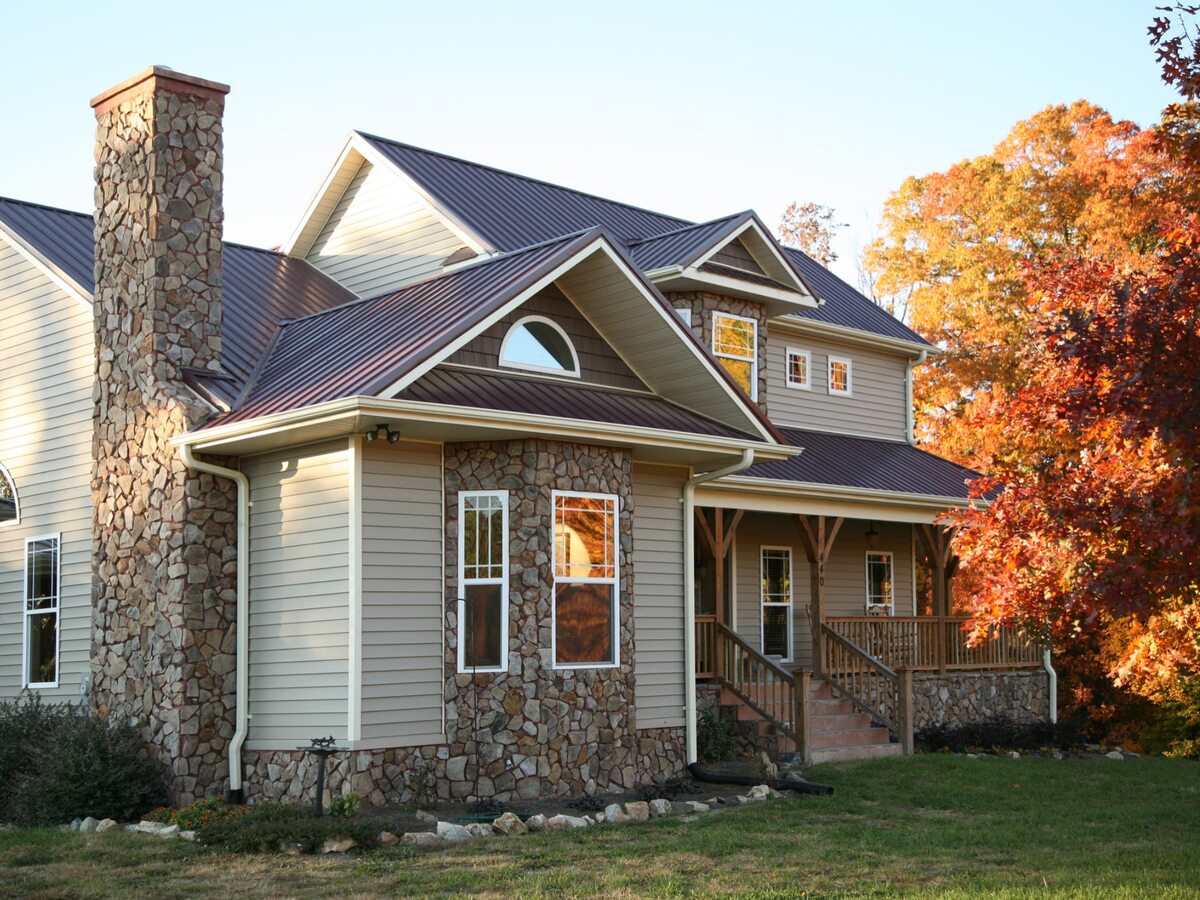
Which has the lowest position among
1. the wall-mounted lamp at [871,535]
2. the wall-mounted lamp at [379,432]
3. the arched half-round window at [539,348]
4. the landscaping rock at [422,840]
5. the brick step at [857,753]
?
the brick step at [857,753]

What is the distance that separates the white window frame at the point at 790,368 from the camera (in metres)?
22.4

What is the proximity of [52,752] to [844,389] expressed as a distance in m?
14.2

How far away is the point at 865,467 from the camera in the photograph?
21656 millimetres

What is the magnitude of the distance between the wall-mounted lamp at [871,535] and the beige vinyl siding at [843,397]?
1.63 m

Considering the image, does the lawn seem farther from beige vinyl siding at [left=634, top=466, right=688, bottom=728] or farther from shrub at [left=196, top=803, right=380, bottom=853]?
beige vinyl siding at [left=634, top=466, right=688, bottom=728]

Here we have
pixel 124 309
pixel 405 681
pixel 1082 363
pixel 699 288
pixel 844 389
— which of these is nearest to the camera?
pixel 1082 363

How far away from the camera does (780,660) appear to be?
839 inches

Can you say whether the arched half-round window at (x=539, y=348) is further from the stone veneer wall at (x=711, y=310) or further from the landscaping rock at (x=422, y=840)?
the landscaping rock at (x=422, y=840)

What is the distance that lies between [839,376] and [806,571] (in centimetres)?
352

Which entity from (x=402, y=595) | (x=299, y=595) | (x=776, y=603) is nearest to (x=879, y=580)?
(x=776, y=603)

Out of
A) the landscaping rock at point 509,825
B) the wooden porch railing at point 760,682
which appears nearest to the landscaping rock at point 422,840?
the landscaping rock at point 509,825

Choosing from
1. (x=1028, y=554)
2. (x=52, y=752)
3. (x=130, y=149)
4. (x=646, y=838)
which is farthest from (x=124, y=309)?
(x=1028, y=554)

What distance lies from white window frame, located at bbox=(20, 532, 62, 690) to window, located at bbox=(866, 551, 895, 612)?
12.6m

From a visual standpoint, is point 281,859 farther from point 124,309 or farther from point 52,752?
point 124,309
